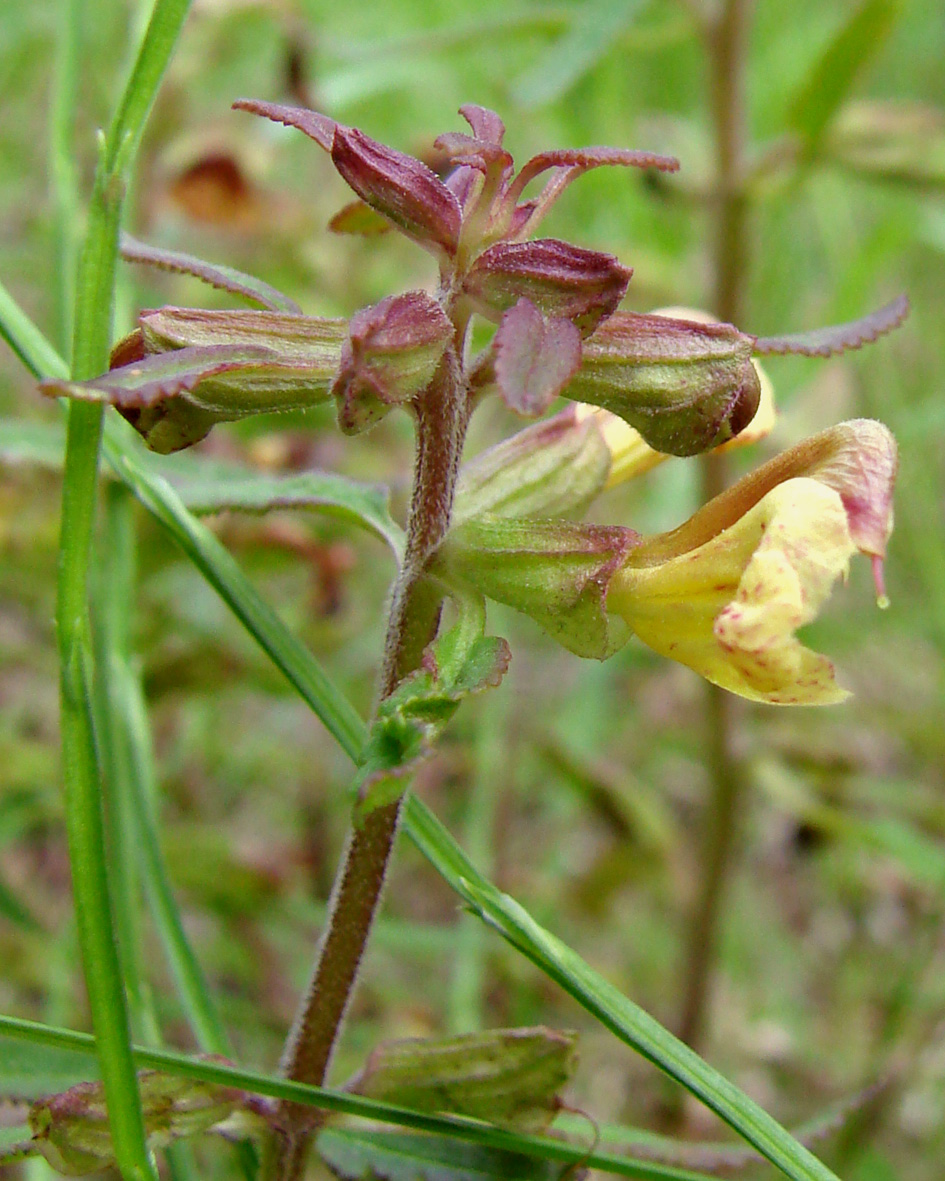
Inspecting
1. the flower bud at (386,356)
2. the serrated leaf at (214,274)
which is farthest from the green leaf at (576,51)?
the flower bud at (386,356)

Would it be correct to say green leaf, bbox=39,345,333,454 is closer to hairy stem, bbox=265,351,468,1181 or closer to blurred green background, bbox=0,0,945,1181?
hairy stem, bbox=265,351,468,1181

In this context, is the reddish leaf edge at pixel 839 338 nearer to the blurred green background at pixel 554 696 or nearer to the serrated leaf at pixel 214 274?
the serrated leaf at pixel 214 274

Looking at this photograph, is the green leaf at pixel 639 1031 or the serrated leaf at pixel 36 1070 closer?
the green leaf at pixel 639 1031

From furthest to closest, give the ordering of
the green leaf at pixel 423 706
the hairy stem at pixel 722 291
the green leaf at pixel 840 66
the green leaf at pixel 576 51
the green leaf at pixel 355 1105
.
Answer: the hairy stem at pixel 722 291 → the green leaf at pixel 840 66 → the green leaf at pixel 576 51 → the green leaf at pixel 355 1105 → the green leaf at pixel 423 706

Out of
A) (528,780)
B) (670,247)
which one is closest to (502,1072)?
(528,780)

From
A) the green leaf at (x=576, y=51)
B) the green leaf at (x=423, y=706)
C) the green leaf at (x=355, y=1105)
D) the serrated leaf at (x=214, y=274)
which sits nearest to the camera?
the green leaf at (x=423, y=706)

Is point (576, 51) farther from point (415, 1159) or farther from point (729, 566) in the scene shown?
point (415, 1159)

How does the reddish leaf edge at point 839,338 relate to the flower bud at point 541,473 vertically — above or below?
above
